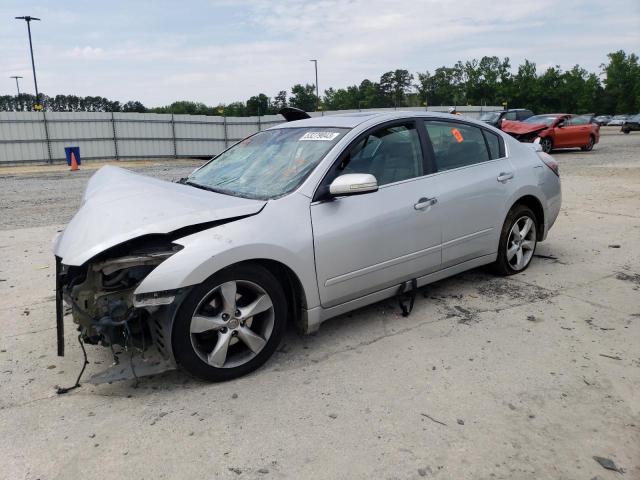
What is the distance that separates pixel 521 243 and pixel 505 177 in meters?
0.73

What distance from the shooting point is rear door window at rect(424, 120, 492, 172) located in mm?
4133

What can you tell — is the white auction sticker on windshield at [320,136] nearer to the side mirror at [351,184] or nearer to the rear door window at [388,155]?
the rear door window at [388,155]

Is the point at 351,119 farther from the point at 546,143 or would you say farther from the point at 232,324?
the point at 546,143

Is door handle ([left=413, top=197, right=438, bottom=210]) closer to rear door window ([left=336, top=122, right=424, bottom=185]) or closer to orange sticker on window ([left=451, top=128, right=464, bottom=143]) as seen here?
rear door window ([left=336, top=122, right=424, bottom=185])

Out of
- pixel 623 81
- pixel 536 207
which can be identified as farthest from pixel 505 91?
pixel 536 207

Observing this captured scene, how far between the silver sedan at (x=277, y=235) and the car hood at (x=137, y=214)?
0.01 m

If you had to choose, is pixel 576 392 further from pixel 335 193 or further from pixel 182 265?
pixel 182 265

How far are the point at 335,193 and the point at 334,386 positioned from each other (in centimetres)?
118

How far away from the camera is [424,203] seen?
3.80 m

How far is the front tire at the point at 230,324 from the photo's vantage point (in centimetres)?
287

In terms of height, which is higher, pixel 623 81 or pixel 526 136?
pixel 623 81

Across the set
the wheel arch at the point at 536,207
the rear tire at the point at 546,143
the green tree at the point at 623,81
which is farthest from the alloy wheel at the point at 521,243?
the green tree at the point at 623,81

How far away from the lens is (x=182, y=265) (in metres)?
2.77

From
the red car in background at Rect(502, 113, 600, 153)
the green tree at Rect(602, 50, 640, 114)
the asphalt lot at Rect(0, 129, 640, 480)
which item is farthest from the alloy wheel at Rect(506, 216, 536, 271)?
the green tree at Rect(602, 50, 640, 114)
